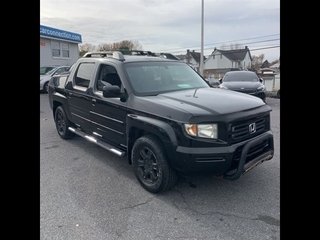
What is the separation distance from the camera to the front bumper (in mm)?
2900

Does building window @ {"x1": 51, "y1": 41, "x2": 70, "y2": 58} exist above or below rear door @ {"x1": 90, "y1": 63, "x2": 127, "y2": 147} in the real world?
above

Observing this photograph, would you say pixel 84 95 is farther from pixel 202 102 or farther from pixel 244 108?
pixel 244 108

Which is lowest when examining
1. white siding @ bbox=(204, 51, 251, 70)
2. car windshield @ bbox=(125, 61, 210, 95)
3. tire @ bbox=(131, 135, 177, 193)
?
tire @ bbox=(131, 135, 177, 193)

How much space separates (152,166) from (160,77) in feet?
5.14

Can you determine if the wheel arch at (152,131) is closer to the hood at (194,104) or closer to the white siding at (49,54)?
the hood at (194,104)

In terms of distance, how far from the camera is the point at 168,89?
13.2 feet

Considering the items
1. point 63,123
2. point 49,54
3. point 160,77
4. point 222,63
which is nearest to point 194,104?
point 160,77

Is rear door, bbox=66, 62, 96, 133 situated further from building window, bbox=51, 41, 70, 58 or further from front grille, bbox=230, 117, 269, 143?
building window, bbox=51, 41, 70, 58

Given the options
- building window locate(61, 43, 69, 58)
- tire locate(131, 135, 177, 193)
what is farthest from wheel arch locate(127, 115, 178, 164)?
building window locate(61, 43, 69, 58)

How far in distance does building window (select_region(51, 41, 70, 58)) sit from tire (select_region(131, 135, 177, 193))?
22.5 m

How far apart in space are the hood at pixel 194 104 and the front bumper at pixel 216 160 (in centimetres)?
41

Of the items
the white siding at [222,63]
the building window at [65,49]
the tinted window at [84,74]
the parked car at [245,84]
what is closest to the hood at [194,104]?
the tinted window at [84,74]

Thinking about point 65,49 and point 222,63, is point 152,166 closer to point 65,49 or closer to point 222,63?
point 65,49
